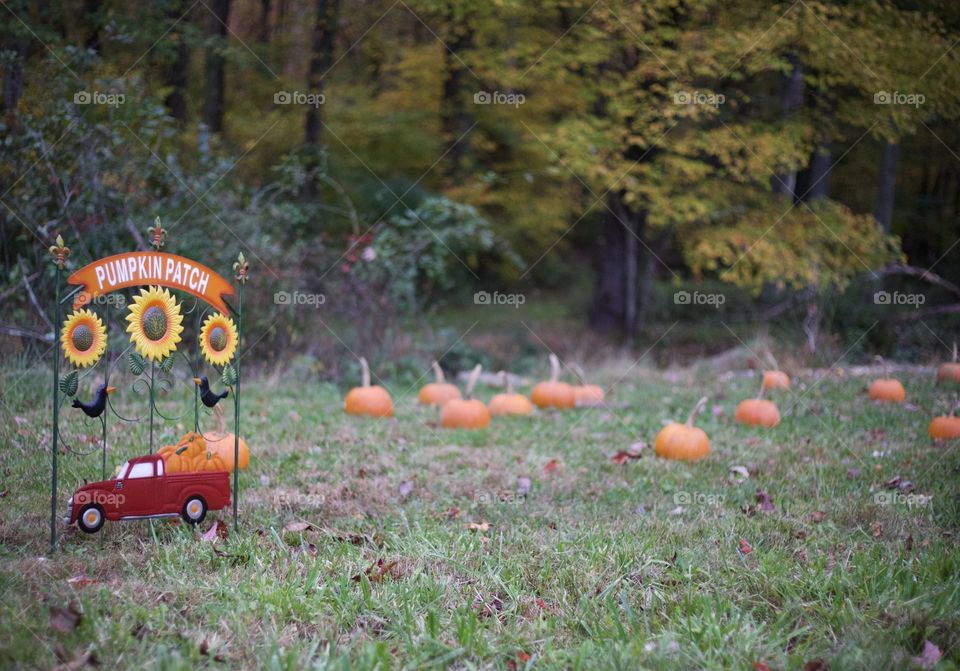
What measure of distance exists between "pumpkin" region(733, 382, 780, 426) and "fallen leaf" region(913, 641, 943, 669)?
12.5 ft

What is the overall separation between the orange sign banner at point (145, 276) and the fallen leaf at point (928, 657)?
3.41m

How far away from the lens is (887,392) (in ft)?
23.7

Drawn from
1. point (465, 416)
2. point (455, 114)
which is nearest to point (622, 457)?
point (465, 416)

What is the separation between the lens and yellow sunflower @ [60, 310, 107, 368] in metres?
3.56

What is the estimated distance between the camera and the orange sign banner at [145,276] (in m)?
3.55

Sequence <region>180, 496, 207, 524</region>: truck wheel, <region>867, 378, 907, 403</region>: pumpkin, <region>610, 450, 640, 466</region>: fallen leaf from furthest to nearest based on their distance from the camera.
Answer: <region>867, 378, 907, 403</region>: pumpkin
<region>610, 450, 640, 466</region>: fallen leaf
<region>180, 496, 207, 524</region>: truck wheel

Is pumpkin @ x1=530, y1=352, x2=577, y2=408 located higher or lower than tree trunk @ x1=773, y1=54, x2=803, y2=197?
lower

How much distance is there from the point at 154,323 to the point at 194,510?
3.15ft

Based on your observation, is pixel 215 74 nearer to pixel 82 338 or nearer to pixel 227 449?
pixel 227 449

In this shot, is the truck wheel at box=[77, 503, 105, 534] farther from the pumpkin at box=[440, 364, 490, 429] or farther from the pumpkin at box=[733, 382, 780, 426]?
the pumpkin at box=[733, 382, 780, 426]

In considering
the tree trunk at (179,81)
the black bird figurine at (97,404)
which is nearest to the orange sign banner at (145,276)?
the black bird figurine at (97,404)

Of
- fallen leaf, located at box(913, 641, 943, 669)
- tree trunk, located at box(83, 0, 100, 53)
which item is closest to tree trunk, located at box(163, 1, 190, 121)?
tree trunk, located at box(83, 0, 100, 53)

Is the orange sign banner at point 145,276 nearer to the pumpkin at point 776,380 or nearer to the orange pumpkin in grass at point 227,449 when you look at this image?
the orange pumpkin in grass at point 227,449

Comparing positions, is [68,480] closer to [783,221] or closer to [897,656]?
[897,656]
